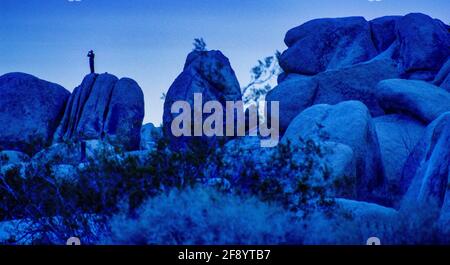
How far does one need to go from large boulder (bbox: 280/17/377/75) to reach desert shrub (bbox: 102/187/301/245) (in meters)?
17.6

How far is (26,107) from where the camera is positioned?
21.1 meters

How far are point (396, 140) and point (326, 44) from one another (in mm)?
10063

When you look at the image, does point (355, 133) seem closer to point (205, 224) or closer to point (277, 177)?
point (277, 177)

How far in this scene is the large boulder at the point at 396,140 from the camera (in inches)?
474

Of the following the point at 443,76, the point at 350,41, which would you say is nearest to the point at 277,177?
the point at 443,76

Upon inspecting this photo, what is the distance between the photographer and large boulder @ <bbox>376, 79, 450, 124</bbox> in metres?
13.4

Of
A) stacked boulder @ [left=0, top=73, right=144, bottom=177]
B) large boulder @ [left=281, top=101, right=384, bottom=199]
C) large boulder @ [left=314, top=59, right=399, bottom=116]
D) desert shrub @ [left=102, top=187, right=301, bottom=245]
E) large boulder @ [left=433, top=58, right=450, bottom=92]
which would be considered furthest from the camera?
stacked boulder @ [left=0, top=73, right=144, bottom=177]

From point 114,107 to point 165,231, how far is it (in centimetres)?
1882

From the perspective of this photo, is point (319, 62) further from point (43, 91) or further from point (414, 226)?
point (414, 226)

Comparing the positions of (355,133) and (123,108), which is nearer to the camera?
(355,133)

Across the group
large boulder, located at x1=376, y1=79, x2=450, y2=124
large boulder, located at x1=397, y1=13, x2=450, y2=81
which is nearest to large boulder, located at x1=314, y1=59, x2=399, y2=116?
large boulder, located at x1=397, y1=13, x2=450, y2=81

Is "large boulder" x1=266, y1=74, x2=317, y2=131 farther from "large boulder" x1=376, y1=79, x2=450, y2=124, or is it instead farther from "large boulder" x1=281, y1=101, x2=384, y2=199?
"large boulder" x1=281, y1=101, x2=384, y2=199

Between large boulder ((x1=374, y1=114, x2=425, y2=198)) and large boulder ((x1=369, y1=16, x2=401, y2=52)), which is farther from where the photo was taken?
large boulder ((x1=369, y1=16, x2=401, y2=52))
